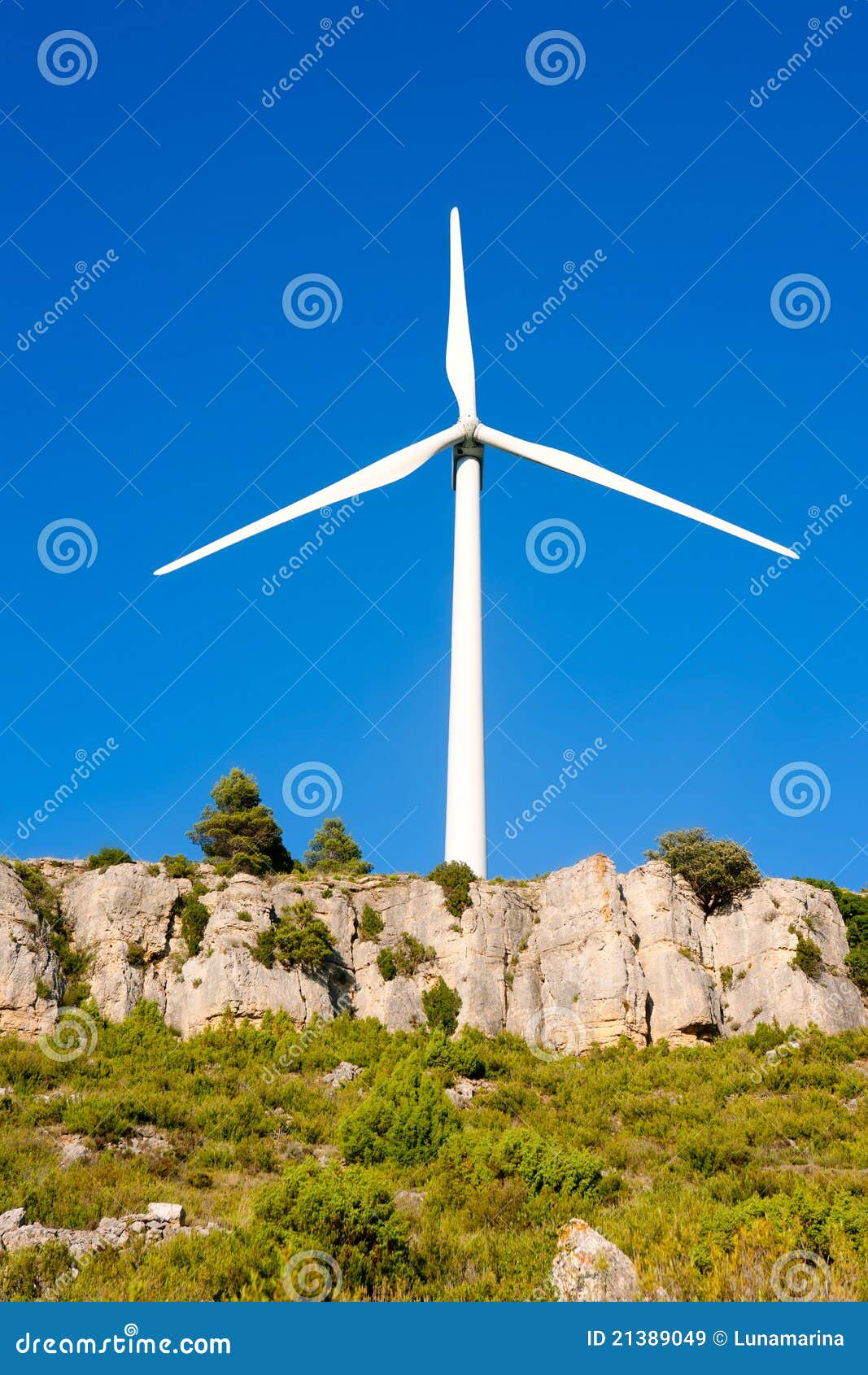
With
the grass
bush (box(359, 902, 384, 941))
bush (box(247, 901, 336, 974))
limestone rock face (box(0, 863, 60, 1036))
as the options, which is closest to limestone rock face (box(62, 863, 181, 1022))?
the grass

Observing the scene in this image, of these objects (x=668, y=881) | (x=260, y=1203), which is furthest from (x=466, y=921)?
(x=260, y=1203)

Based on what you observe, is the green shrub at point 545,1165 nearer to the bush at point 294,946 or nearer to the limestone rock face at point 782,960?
the bush at point 294,946

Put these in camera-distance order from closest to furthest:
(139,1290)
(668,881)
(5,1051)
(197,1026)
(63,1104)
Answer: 1. (139,1290)
2. (63,1104)
3. (5,1051)
4. (197,1026)
5. (668,881)

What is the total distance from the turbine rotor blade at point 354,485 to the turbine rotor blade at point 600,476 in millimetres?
2679

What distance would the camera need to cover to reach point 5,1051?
4506cm

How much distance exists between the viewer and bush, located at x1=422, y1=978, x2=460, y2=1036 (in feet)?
172

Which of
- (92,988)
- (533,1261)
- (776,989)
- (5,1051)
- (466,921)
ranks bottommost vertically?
(5,1051)

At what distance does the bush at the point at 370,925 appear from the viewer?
57.7 metres

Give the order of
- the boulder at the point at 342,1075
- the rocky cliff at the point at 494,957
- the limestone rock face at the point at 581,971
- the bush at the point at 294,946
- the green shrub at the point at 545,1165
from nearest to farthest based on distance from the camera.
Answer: the green shrub at the point at 545,1165, the boulder at the point at 342,1075, the rocky cliff at the point at 494,957, the limestone rock face at the point at 581,971, the bush at the point at 294,946

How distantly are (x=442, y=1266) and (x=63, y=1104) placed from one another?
21528mm

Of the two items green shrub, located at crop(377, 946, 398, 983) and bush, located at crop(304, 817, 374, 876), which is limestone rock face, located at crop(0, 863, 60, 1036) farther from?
bush, located at crop(304, 817, 374, 876)

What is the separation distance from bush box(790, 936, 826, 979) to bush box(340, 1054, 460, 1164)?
2130 cm

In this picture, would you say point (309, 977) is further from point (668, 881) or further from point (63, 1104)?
point (668, 881)

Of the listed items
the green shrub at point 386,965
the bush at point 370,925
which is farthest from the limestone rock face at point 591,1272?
the bush at point 370,925
